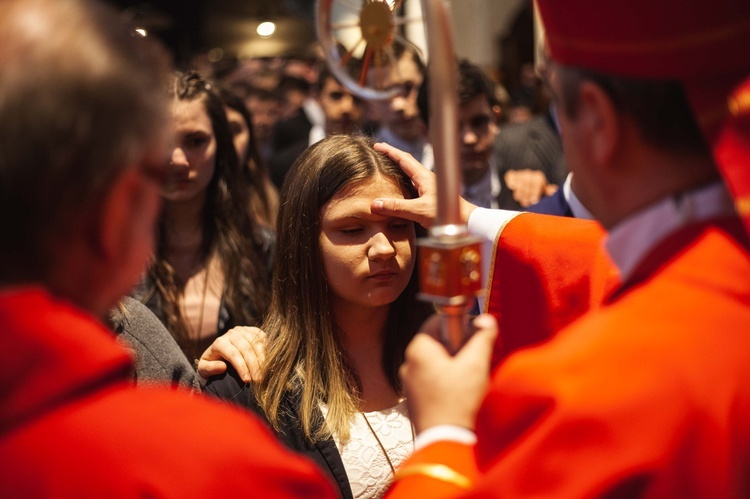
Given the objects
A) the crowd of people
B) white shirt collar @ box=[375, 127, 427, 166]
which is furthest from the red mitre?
white shirt collar @ box=[375, 127, 427, 166]

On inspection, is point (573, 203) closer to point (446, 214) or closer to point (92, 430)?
point (446, 214)

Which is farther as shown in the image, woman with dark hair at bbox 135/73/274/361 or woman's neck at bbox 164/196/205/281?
woman's neck at bbox 164/196/205/281

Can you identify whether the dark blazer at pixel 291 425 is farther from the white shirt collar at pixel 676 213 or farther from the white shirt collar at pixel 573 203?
the white shirt collar at pixel 573 203

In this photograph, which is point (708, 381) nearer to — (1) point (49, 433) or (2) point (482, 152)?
(1) point (49, 433)

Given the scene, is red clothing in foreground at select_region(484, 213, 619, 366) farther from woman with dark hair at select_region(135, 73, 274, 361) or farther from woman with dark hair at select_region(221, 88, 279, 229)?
woman with dark hair at select_region(221, 88, 279, 229)

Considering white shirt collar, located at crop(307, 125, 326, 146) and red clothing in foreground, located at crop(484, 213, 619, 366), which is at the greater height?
red clothing in foreground, located at crop(484, 213, 619, 366)

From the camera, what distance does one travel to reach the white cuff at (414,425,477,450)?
1520 mm

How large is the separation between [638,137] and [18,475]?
1.02 meters

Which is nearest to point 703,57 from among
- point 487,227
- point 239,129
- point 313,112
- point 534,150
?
point 487,227

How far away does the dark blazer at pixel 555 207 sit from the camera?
3873 millimetres

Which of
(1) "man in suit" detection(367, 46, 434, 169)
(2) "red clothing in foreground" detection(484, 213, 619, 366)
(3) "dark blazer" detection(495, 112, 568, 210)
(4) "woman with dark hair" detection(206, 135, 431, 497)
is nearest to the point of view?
(2) "red clothing in foreground" detection(484, 213, 619, 366)

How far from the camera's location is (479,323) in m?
1.59

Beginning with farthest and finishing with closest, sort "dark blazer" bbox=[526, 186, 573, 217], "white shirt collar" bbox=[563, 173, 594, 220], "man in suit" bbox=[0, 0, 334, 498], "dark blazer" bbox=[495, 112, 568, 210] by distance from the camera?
1. "dark blazer" bbox=[495, 112, 568, 210]
2. "dark blazer" bbox=[526, 186, 573, 217]
3. "white shirt collar" bbox=[563, 173, 594, 220]
4. "man in suit" bbox=[0, 0, 334, 498]

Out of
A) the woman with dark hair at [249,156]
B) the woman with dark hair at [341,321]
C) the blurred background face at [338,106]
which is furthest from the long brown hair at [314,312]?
the blurred background face at [338,106]
